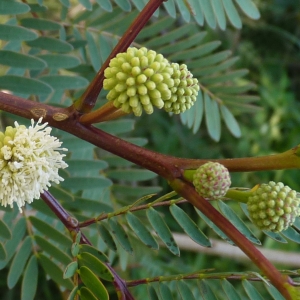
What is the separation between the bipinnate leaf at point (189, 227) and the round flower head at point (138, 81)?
0.21 meters

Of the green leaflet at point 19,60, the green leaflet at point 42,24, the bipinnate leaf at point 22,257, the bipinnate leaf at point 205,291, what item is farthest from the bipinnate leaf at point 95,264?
the green leaflet at point 42,24

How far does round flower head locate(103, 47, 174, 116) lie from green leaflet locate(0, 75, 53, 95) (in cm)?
30

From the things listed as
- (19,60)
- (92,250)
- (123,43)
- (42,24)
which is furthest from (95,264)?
(42,24)

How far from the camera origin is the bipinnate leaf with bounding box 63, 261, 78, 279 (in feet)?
1.61

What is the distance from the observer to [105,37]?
36.6 inches

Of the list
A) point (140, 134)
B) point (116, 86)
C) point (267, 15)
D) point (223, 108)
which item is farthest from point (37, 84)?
point (267, 15)

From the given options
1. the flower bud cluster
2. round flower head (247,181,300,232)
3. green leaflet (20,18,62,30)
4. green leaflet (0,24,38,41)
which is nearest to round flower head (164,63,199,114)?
the flower bud cluster

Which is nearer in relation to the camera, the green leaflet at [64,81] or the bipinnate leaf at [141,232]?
the bipinnate leaf at [141,232]

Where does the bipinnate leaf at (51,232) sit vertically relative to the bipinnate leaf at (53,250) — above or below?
above

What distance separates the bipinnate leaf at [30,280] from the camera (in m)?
0.67

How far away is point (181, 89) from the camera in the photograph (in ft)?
1.46

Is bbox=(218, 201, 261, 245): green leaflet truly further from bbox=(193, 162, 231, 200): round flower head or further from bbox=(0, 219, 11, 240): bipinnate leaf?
bbox=(0, 219, 11, 240): bipinnate leaf

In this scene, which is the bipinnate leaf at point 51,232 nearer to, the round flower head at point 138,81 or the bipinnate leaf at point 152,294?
the bipinnate leaf at point 152,294

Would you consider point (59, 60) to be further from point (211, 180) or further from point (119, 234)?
point (211, 180)
